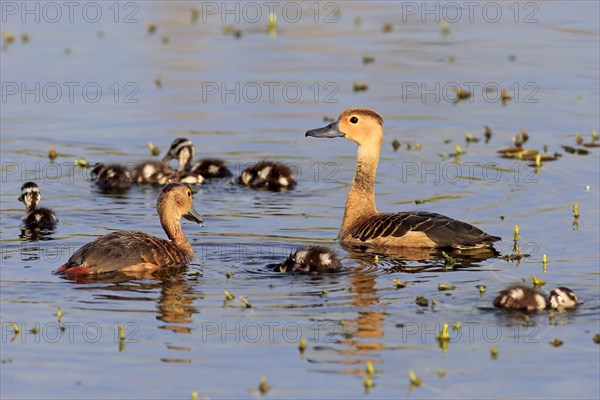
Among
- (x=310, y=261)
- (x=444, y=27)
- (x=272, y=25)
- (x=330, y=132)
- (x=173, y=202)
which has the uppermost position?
(x=272, y=25)

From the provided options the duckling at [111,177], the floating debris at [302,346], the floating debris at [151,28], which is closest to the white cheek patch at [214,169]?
the duckling at [111,177]

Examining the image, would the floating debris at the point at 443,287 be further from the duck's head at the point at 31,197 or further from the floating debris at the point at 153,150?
the floating debris at the point at 153,150

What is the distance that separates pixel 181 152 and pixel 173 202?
4.36 m

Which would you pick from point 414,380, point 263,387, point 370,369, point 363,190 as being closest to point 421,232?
point 363,190

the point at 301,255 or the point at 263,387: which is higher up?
the point at 301,255

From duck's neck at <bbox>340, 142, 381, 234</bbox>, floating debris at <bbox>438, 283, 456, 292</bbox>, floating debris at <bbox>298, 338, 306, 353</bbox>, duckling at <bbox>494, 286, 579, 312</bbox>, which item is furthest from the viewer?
duck's neck at <bbox>340, 142, 381, 234</bbox>

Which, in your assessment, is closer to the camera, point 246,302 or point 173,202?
point 246,302

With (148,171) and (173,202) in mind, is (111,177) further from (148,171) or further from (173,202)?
(173,202)

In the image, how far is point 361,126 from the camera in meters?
14.3

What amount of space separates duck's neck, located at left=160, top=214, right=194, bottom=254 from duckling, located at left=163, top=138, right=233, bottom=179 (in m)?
3.84

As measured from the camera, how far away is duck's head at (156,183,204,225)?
12.6 meters

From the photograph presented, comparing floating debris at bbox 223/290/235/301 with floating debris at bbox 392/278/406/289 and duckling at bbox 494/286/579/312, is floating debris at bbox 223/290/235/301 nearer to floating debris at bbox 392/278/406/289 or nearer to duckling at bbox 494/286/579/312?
floating debris at bbox 392/278/406/289

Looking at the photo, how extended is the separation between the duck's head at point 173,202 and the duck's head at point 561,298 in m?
3.96

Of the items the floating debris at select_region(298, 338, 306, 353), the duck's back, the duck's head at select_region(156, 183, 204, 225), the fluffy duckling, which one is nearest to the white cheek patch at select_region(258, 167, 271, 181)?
the fluffy duckling
